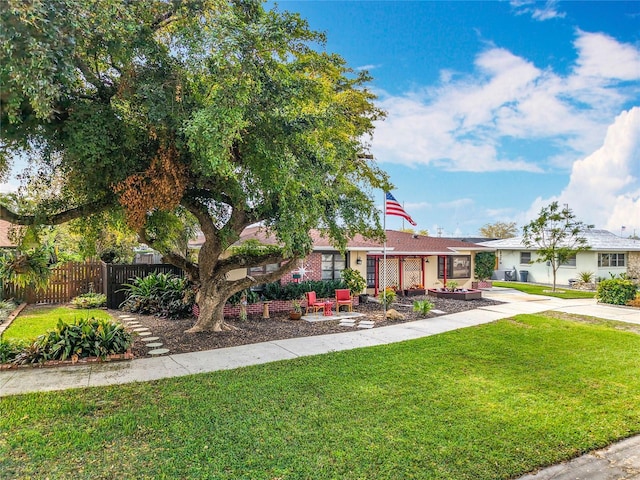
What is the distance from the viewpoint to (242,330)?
33.0ft

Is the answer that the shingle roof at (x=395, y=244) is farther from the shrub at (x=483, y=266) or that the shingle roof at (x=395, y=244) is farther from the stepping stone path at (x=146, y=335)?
the stepping stone path at (x=146, y=335)

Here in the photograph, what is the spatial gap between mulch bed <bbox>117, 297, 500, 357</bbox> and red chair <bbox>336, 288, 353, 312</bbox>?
0.48 metres

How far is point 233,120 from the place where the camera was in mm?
5180

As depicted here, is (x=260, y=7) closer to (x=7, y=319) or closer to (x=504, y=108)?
(x=7, y=319)

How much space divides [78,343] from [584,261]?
2860 cm

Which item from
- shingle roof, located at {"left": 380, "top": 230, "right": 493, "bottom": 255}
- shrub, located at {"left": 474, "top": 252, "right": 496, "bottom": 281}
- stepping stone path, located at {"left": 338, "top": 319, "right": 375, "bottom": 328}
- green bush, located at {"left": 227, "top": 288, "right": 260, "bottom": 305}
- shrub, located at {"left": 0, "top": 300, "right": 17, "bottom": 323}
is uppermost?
shingle roof, located at {"left": 380, "top": 230, "right": 493, "bottom": 255}

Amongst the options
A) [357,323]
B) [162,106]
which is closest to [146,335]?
[357,323]

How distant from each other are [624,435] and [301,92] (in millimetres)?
6457

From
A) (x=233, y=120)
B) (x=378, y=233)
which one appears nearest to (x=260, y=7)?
(x=233, y=120)

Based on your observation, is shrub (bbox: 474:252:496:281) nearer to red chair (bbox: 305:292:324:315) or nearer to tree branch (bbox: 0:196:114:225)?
red chair (bbox: 305:292:324:315)

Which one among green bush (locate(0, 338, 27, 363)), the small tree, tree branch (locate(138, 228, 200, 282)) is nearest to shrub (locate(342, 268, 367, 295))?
tree branch (locate(138, 228, 200, 282))

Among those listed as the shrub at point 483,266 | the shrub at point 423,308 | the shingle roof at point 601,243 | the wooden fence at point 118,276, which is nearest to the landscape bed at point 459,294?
the shrub at point 423,308

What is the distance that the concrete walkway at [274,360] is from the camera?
3920 mm

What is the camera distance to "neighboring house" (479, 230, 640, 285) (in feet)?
80.5
